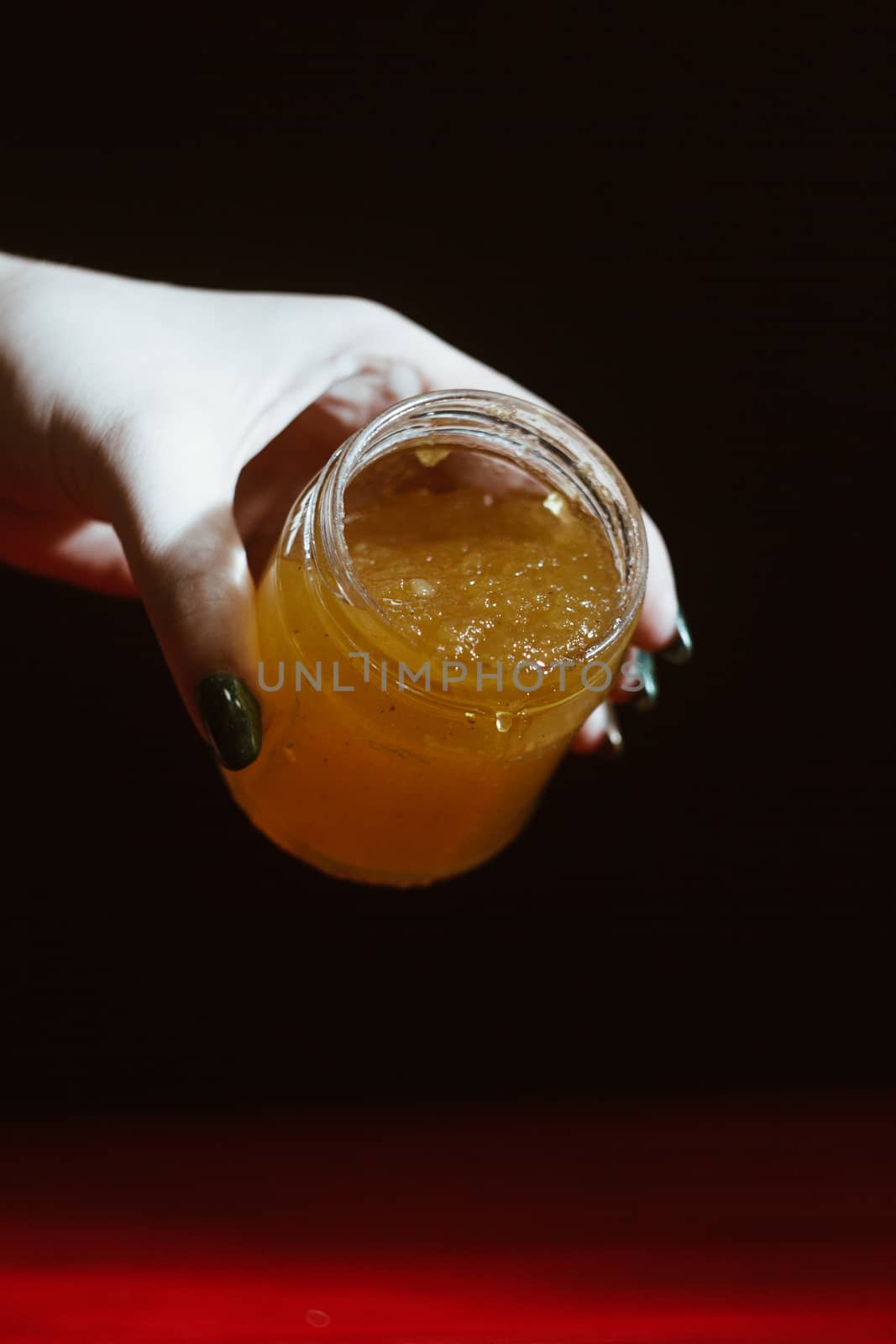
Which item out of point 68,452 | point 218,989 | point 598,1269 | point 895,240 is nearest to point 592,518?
point 68,452

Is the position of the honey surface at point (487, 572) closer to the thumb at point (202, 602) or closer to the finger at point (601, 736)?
the thumb at point (202, 602)

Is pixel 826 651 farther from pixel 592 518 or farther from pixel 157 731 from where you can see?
pixel 157 731

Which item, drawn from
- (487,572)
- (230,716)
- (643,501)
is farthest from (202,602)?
(643,501)

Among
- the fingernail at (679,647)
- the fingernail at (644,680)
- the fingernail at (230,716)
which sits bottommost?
the fingernail at (230,716)

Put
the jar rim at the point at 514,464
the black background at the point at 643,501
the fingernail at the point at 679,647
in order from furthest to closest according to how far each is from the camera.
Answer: the black background at the point at 643,501 → the fingernail at the point at 679,647 → the jar rim at the point at 514,464

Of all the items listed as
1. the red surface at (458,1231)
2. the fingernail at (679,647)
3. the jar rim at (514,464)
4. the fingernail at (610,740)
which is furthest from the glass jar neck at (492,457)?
the red surface at (458,1231)

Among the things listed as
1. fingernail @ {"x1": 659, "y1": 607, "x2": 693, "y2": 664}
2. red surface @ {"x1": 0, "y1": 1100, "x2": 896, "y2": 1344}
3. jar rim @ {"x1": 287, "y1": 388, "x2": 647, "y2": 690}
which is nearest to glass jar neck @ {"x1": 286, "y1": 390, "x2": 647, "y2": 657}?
jar rim @ {"x1": 287, "y1": 388, "x2": 647, "y2": 690}

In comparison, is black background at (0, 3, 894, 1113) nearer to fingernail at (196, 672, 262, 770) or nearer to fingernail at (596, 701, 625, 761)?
fingernail at (596, 701, 625, 761)

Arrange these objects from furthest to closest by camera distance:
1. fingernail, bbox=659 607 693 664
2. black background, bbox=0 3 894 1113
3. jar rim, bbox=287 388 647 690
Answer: black background, bbox=0 3 894 1113 → fingernail, bbox=659 607 693 664 → jar rim, bbox=287 388 647 690
